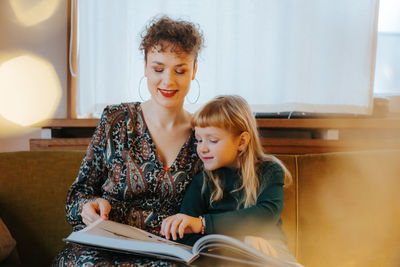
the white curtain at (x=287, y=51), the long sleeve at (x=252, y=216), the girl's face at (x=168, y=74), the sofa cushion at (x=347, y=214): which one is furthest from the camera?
the white curtain at (x=287, y=51)

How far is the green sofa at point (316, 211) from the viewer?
50.3 inches

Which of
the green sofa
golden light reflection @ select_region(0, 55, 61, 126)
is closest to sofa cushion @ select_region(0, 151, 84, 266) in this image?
the green sofa

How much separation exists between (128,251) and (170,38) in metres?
0.71

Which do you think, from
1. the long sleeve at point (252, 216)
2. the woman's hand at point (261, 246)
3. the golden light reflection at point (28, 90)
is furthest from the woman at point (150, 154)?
the golden light reflection at point (28, 90)

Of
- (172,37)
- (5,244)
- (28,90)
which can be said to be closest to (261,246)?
(172,37)

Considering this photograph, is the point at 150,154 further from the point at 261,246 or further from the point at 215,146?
the point at 261,246

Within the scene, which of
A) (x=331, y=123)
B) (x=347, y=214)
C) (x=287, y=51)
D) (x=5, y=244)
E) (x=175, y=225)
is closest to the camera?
(x=175, y=225)

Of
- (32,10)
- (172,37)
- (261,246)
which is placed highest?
(32,10)

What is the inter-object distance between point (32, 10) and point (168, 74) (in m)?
1.20

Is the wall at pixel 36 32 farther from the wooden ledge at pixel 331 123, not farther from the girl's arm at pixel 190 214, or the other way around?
the girl's arm at pixel 190 214

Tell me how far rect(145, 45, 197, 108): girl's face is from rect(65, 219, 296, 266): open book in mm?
502

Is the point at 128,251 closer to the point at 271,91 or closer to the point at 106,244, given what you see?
the point at 106,244

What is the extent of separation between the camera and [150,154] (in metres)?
1.15

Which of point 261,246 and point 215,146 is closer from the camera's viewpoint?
point 261,246
